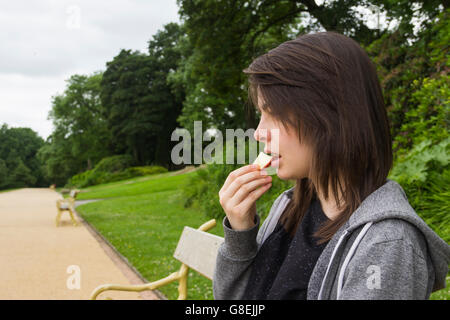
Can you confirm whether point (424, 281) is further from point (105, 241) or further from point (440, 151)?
point (105, 241)

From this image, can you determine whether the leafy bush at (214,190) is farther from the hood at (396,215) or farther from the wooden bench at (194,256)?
the hood at (396,215)

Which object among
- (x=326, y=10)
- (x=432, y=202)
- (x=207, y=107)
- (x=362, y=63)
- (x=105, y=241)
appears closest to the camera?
(x=362, y=63)

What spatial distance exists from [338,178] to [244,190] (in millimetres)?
291

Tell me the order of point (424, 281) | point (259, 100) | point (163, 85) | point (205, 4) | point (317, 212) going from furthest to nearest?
point (163, 85) → point (205, 4) → point (317, 212) → point (259, 100) → point (424, 281)

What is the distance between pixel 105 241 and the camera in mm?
8555

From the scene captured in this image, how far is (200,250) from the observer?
244 cm

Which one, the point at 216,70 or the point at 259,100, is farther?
the point at 216,70

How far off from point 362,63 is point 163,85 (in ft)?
130

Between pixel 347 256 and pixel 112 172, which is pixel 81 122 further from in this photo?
pixel 347 256

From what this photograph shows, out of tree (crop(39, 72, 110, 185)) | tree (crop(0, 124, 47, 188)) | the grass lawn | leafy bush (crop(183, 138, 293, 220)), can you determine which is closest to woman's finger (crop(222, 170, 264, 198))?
the grass lawn

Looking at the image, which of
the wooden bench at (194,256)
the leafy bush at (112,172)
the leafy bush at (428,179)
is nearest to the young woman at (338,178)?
the wooden bench at (194,256)

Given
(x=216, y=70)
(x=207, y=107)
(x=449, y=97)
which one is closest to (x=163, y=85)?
(x=207, y=107)

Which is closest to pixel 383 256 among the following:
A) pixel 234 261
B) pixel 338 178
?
pixel 338 178

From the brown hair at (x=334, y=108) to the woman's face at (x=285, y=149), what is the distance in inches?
0.8
